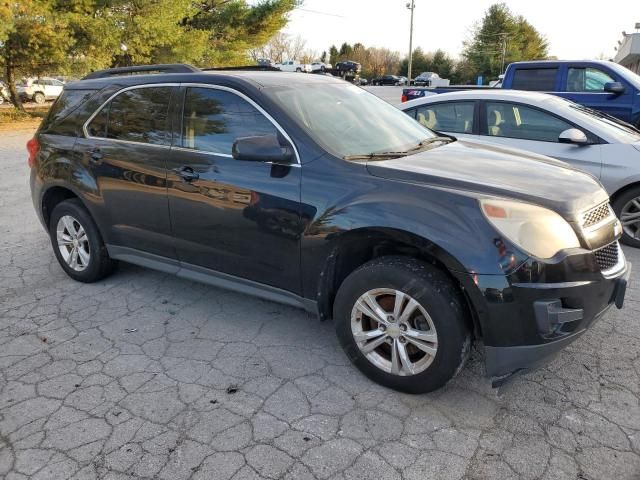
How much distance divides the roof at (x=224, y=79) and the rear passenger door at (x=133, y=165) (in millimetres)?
82

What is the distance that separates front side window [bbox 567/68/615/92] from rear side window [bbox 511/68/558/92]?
0.89 feet

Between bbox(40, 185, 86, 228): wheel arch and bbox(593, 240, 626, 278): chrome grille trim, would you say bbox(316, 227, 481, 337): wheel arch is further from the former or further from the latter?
bbox(40, 185, 86, 228): wheel arch

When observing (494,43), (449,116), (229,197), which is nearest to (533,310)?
(229,197)

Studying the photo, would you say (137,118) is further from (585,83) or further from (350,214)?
(585,83)

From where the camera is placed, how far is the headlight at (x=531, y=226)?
2.42 meters

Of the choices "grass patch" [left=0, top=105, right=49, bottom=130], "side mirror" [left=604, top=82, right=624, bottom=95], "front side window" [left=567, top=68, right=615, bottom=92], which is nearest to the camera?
"side mirror" [left=604, top=82, right=624, bottom=95]

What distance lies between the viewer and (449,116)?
20.0ft

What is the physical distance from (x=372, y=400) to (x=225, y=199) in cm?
155

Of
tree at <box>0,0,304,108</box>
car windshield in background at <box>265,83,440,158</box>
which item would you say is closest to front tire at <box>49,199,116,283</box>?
car windshield in background at <box>265,83,440,158</box>

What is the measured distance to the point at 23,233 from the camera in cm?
600

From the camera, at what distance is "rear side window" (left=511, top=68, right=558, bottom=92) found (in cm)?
866

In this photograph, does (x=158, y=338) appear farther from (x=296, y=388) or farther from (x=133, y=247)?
(x=296, y=388)

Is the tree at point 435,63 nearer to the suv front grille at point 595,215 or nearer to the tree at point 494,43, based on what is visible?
the tree at point 494,43

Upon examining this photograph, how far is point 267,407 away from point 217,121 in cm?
191
